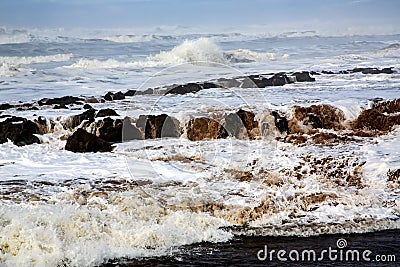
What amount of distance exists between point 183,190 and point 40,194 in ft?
8.49

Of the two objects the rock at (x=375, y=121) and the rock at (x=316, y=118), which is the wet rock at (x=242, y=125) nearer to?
the rock at (x=316, y=118)

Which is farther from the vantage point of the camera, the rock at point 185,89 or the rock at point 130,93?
the rock at point 130,93

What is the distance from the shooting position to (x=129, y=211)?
8867 mm

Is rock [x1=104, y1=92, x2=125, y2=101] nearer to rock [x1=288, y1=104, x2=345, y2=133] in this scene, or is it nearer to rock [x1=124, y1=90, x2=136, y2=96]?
rock [x1=124, y1=90, x2=136, y2=96]

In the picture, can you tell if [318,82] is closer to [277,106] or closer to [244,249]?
[277,106]

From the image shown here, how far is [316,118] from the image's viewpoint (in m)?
14.2

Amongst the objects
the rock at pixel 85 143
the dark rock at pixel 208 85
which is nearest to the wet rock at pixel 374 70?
the dark rock at pixel 208 85

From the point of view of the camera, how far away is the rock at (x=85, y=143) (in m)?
12.6

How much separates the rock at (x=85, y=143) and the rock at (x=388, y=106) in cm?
816

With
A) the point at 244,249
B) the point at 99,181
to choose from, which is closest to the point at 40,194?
the point at 99,181

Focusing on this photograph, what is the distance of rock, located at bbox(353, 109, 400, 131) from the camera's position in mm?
13656

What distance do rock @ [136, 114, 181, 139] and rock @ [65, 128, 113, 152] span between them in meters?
1.40

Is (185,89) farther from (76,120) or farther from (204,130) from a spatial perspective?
(204,130)

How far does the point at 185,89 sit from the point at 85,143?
902 centimetres
